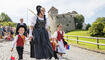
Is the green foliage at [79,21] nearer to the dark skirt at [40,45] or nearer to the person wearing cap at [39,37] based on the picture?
the person wearing cap at [39,37]

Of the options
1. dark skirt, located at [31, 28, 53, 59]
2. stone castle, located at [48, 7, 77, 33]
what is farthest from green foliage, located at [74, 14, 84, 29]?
dark skirt, located at [31, 28, 53, 59]

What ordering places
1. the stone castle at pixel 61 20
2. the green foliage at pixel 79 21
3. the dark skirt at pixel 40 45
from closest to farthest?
the dark skirt at pixel 40 45 < the stone castle at pixel 61 20 < the green foliage at pixel 79 21

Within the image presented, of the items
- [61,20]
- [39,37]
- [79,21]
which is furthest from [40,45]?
[79,21]

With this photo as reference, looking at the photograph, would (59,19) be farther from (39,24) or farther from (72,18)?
(39,24)

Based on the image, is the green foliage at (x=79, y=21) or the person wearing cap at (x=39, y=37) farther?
the green foliage at (x=79, y=21)

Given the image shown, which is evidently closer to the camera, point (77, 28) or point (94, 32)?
point (94, 32)

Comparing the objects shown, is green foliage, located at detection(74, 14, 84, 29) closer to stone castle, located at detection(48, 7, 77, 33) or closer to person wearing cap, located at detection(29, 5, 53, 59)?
stone castle, located at detection(48, 7, 77, 33)

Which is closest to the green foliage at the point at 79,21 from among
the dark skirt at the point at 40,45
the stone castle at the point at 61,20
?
the stone castle at the point at 61,20

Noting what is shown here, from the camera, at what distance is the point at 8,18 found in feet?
346

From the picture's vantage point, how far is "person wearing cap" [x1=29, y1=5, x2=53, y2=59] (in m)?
3.77

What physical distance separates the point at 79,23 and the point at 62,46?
239 ft

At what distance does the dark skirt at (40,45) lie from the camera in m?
3.75

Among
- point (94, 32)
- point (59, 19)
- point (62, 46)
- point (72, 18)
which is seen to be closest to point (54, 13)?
point (59, 19)

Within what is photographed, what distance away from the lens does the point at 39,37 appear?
3.84 metres
